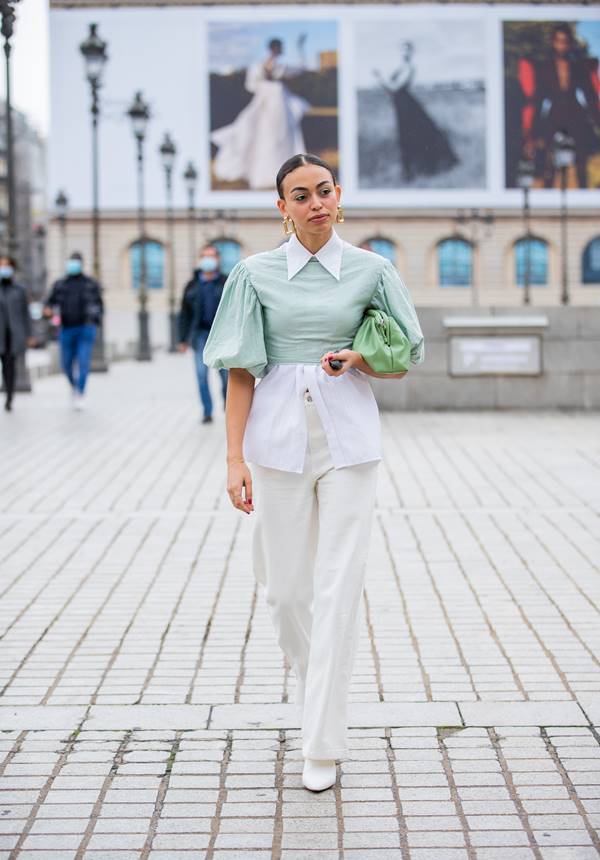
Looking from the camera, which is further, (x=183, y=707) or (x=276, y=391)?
(x=183, y=707)

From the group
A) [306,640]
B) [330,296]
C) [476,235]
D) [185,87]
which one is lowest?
[306,640]

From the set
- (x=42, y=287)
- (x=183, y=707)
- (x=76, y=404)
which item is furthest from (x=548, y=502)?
(x=42, y=287)

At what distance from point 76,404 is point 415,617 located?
461 inches

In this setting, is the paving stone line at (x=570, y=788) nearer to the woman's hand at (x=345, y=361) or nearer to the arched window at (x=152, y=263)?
the woman's hand at (x=345, y=361)

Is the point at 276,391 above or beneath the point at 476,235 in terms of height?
beneath

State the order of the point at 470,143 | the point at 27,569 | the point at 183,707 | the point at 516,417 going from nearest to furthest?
the point at 183,707 → the point at 27,569 → the point at 516,417 → the point at 470,143

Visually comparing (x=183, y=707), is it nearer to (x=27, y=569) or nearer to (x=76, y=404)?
(x=27, y=569)

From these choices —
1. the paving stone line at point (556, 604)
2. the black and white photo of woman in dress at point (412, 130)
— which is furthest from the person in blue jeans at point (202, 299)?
the black and white photo of woman in dress at point (412, 130)

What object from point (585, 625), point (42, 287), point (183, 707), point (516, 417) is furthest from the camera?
point (42, 287)

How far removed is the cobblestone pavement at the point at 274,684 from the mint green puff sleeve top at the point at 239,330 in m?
1.20

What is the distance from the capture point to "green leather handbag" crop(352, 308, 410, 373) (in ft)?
14.1

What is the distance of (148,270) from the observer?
68188 millimetres

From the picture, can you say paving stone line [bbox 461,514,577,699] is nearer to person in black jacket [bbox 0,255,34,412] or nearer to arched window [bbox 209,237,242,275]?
person in black jacket [bbox 0,255,34,412]

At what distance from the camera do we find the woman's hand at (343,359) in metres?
4.29
